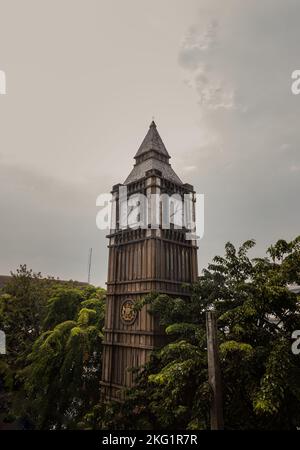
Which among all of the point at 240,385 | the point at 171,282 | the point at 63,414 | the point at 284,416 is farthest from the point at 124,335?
the point at 284,416

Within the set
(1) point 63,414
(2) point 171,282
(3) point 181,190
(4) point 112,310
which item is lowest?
(1) point 63,414

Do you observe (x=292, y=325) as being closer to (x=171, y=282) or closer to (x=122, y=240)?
(x=171, y=282)

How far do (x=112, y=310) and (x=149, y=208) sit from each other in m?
6.45

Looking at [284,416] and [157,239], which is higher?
[157,239]

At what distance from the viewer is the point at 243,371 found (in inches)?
308

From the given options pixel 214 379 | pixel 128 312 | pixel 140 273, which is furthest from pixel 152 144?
pixel 214 379

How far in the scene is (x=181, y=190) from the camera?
57.6 feet

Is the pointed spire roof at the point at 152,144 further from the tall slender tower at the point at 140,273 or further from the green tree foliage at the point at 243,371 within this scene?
the green tree foliage at the point at 243,371

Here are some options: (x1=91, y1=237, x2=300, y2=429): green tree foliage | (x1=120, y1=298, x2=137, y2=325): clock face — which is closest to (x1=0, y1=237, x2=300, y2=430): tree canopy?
(x1=91, y1=237, x2=300, y2=429): green tree foliage

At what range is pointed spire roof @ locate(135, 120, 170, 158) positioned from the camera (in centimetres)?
1858

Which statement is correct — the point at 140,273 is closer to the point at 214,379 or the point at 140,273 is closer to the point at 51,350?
the point at 51,350

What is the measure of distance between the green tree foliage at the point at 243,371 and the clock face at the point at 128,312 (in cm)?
345

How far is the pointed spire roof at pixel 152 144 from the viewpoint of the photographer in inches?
731

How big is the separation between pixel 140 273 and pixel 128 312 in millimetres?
2275
